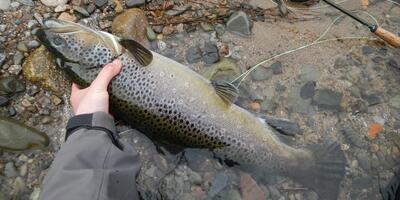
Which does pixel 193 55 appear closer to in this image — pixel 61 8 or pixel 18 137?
pixel 61 8

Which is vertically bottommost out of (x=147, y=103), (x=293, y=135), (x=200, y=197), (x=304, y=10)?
(x=200, y=197)

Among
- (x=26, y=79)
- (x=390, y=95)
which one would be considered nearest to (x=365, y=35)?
(x=390, y=95)

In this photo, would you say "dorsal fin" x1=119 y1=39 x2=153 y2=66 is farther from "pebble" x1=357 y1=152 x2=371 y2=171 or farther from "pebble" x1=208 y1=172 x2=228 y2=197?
"pebble" x1=357 y1=152 x2=371 y2=171

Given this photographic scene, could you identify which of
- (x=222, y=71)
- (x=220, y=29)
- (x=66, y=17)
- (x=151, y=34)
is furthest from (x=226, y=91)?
(x=66, y=17)

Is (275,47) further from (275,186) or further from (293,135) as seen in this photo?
(275,186)

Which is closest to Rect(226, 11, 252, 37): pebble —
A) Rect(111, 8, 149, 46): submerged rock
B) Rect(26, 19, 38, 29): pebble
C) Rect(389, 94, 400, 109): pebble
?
Rect(111, 8, 149, 46): submerged rock

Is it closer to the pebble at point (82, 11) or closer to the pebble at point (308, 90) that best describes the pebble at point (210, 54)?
the pebble at point (308, 90)
